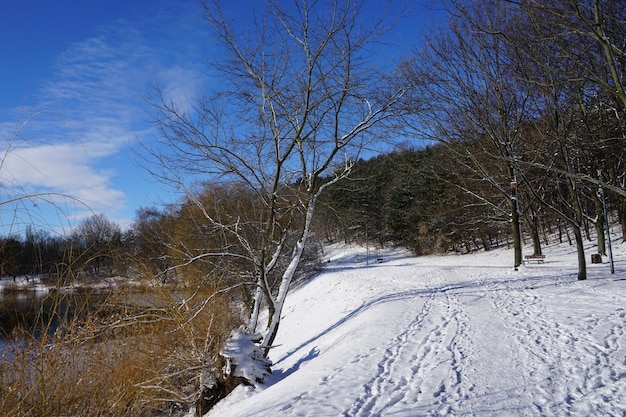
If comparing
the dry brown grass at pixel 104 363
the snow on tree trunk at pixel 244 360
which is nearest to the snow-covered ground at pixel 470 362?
the snow on tree trunk at pixel 244 360

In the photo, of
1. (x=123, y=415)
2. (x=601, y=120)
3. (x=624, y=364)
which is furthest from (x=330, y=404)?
(x=601, y=120)

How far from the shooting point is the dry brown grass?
2.87m

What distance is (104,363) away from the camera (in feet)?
14.3

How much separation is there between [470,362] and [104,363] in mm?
4216

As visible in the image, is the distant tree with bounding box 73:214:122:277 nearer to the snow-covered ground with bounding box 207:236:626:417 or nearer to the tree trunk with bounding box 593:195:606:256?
the snow-covered ground with bounding box 207:236:626:417

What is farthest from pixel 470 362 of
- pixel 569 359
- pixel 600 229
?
pixel 600 229

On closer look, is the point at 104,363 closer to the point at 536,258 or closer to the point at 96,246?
the point at 96,246

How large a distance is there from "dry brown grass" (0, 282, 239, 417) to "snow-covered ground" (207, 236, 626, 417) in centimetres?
112

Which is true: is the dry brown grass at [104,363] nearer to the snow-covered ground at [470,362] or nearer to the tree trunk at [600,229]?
the snow-covered ground at [470,362]

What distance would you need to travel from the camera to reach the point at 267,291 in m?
7.18

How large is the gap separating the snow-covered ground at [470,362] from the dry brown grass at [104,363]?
3.69ft

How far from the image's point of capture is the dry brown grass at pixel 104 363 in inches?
113

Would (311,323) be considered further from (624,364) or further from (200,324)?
(624,364)

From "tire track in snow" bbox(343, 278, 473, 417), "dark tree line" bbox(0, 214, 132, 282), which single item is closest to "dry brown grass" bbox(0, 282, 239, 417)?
"dark tree line" bbox(0, 214, 132, 282)
